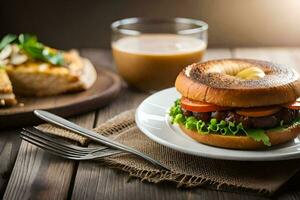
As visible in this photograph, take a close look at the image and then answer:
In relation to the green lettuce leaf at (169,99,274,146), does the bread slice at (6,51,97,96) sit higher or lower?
lower

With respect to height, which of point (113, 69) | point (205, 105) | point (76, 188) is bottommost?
point (113, 69)

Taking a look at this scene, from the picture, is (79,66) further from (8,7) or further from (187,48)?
(8,7)

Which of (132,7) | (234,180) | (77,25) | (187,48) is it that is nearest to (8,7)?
(77,25)

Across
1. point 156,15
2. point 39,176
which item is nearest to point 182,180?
point 39,176

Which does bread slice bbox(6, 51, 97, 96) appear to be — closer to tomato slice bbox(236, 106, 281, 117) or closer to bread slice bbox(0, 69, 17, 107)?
bread slice bbox(0, 69, 17, 107)

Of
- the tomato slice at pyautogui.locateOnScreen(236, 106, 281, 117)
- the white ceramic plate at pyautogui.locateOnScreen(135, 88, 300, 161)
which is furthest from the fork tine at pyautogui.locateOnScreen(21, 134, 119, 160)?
the tomato slice at pyautogui.locateOnScreen(236, 106, 281, 117)

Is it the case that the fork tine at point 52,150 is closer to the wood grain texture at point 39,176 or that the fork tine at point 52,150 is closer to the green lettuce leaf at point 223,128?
the wood grain texture at point 39,176

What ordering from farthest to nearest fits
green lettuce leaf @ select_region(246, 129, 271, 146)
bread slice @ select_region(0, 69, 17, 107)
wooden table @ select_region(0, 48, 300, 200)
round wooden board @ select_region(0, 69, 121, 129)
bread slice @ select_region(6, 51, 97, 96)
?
bread slice @ select_region(6, 51, 97, 96) → bread slice @ select_region(0, 69, 17, 107) → round wooden board @ select_region(0, 69, 121, 129) → green lettuce leaf @ select_region(246, 129, 271, 146) → wooden table @ select_region(0, 48, 300, 200)
